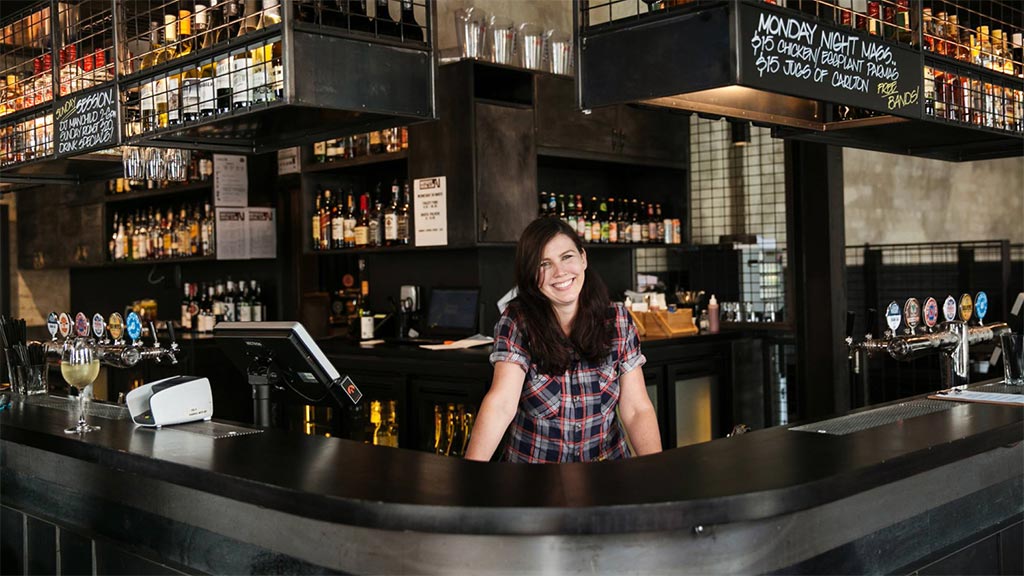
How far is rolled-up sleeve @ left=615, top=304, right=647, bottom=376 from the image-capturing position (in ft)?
9.32

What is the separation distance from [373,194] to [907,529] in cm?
449

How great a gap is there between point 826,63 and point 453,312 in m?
3.16

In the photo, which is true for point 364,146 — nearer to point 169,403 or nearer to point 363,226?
point 363,226

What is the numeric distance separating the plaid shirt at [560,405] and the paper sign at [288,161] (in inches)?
159

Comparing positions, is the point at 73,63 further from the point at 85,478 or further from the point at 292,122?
the point at 85,478

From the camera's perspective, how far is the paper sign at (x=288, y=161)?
6508mm

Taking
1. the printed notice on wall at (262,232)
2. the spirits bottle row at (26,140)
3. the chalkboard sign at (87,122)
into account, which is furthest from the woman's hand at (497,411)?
the printed notice on wall at (262,232)

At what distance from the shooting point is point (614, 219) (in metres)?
6.07

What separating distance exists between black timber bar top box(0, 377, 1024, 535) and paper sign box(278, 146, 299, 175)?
13.1ft

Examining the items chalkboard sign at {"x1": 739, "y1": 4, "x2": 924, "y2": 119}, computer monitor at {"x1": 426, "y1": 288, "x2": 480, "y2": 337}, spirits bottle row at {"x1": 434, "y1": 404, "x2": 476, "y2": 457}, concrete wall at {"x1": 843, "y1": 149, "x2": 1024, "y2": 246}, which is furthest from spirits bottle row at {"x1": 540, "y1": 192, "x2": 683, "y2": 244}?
concrete wall at {"x1": 843, "y1": 149, "x2": 1024, "y2": 246}

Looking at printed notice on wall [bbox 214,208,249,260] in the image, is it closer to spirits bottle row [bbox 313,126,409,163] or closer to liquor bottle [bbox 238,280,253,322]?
liquor bottle [bbox 238,280,253,322]

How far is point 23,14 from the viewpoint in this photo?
445 cm

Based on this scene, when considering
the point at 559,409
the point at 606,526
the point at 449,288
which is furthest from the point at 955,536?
the point at 449,288

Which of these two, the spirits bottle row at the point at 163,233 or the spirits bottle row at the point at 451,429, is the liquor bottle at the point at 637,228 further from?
the spirits bottle row at the point at 163,233
